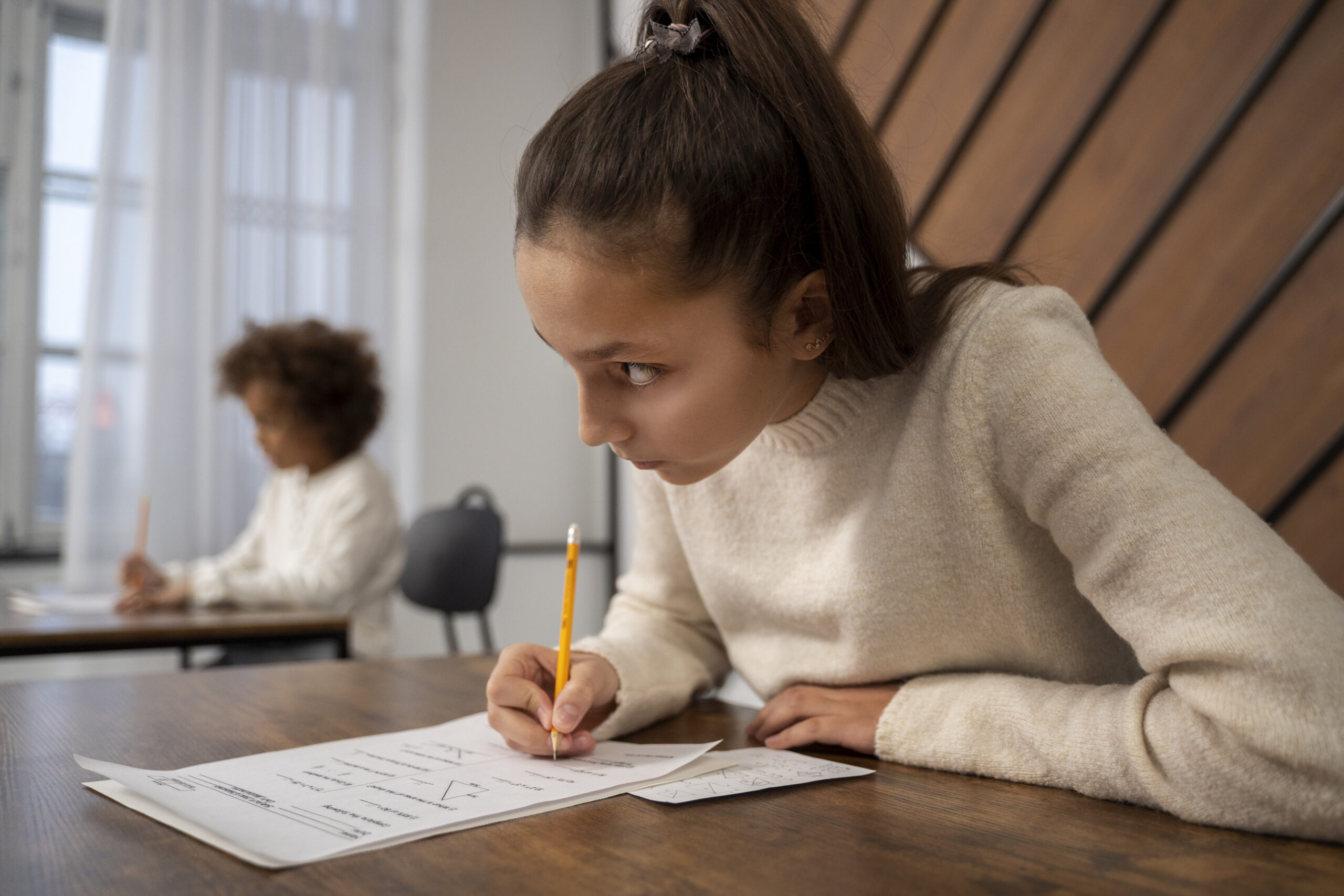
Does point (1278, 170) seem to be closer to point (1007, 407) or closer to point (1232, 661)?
point (1007, 407)

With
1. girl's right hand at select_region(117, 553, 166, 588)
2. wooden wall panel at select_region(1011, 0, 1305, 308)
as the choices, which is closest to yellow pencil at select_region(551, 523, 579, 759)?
wooden wall panel at select_region(1011, 0, 1305, 308)

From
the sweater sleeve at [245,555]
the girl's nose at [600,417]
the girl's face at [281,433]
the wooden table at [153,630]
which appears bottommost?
the sweater sleeve at [245,555]

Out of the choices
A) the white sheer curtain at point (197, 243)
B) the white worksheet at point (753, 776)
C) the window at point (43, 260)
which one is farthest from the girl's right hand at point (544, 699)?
the window at point (43, 260)

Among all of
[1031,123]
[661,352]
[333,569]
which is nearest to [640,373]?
[661,352]

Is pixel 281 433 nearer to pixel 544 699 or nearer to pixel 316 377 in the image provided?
pixel 316 377

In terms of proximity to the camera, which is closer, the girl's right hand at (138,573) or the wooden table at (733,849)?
the wooden table at (733,849)

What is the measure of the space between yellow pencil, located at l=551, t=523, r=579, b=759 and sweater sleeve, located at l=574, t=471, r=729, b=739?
0.15 metres

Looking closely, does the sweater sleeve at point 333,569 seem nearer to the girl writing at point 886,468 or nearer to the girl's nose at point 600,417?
the girl writing at point 886,468

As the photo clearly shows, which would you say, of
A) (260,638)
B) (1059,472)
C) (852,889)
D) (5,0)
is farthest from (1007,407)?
(5,0)

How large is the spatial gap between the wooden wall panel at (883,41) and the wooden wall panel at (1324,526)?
1.16m

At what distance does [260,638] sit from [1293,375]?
1792 millimetres

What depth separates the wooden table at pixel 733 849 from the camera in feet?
1.55

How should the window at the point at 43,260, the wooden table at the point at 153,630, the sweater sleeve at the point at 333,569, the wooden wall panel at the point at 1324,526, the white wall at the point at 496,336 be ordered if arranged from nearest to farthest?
the wooden wall panel at the point at 1324,526, the wooden table at the point at 153,630, the sweater sleeve at the point at 333,569, the window at the point at 43,260, the white wall at the point at 496,336

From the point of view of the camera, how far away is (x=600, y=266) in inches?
27.1
